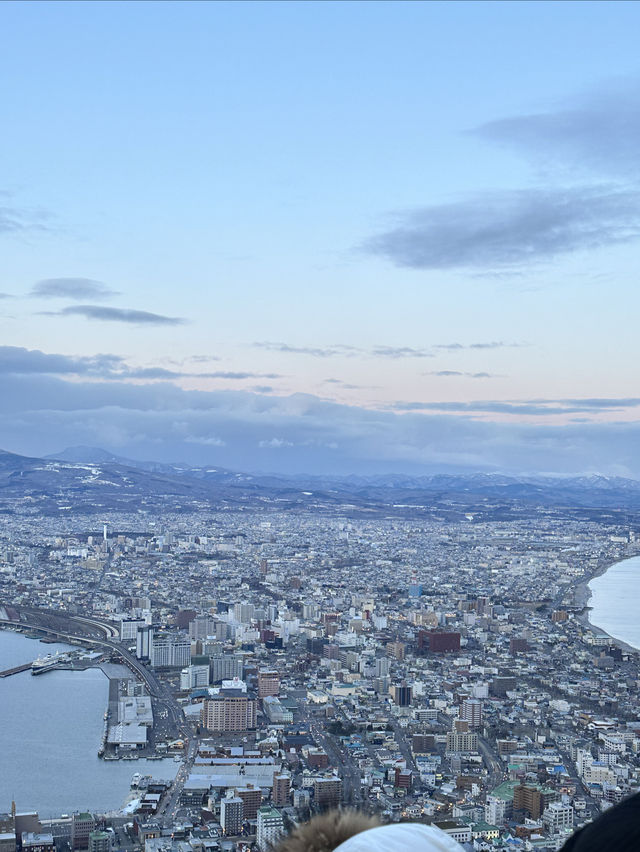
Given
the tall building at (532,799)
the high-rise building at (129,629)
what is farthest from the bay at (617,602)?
the tall building at (532,799)

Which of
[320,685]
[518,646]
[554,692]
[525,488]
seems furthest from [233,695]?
[525,488]

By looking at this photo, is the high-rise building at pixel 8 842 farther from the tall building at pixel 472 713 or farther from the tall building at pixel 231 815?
the tall building at pixel 472 713

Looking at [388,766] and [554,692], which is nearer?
[388,766]

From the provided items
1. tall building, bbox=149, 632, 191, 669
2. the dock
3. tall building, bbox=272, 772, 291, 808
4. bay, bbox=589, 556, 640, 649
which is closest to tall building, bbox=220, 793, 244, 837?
tall building, bbox=272, 772, 291, 808

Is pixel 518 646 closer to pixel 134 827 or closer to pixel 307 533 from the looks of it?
pixel 134 827

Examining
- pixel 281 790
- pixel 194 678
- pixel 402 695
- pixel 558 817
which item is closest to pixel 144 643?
pixel 194 678

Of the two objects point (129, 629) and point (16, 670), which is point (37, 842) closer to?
point (16, 670)
